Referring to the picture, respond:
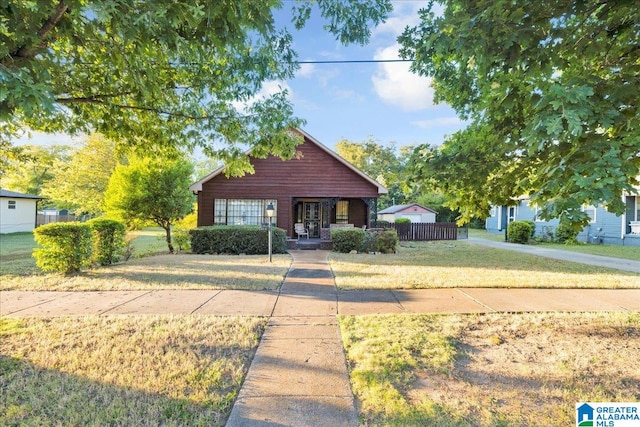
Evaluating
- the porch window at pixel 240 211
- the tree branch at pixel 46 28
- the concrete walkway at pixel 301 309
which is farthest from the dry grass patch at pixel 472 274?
the porch window at pixel 240 211

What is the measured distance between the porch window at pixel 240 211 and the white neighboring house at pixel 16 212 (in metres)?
20.8

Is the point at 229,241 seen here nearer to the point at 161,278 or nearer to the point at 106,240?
the point at 106,240

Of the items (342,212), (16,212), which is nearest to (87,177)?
(16,212)

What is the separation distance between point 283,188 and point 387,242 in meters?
6.18

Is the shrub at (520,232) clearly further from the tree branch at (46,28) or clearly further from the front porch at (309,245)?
the tree branch at (46,28)

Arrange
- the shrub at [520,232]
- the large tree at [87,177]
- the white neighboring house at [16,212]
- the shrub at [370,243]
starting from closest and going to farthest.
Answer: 1. the shrub at [370,243]
2. the shrub at [520,232]
3. the white neighboring house at [16,212]
4. the large tree at [87,177]

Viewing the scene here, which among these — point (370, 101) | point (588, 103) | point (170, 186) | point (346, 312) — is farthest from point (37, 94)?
point (370, 101)

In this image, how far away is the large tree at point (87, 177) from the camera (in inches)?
1171

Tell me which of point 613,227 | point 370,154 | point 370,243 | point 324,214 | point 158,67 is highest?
point 370,154

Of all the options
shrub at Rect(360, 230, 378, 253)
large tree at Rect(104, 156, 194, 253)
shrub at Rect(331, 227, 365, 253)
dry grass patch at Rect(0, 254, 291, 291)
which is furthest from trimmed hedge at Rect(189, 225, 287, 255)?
shrub at Rect(360, 230, 378, 253)

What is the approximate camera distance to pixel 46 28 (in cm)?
307

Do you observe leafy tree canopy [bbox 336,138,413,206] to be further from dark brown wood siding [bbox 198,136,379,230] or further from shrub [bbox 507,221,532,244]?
dark brown wood siding [bbox 198,136,379,230]

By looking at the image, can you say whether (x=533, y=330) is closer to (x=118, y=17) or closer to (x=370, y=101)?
(x=118, y=17)

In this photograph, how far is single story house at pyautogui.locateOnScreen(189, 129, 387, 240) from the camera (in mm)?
16797
